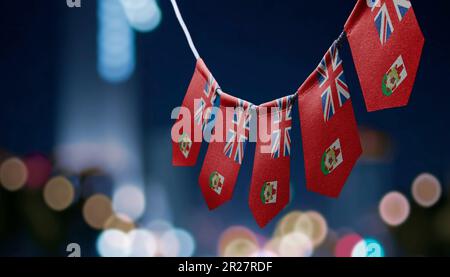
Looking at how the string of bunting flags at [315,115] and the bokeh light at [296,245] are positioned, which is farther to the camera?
the bokeh light at [296,245]

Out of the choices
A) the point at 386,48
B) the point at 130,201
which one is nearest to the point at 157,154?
the point at 130,201

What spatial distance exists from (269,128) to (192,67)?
2.34ft

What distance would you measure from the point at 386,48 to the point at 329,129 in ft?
0.64

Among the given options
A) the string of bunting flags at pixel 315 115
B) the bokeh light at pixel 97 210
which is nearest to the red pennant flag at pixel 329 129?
the string of bunting flags at pixel 315 115

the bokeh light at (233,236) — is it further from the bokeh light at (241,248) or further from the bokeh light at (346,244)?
the bokeh light at (346,244)

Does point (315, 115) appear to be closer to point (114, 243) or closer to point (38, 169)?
point (114, 243)

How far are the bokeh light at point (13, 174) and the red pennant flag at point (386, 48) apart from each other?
52.3 inches

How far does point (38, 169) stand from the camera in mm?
1672

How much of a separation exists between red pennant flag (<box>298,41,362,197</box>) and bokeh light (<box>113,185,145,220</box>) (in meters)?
0.87

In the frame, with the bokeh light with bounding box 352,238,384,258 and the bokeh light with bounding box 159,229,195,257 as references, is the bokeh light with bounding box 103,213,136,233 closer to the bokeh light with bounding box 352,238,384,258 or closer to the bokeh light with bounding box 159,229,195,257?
the bokeh light with bounding box 159,229,195,257

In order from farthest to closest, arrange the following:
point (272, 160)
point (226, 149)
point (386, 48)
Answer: point (226, 149) < point (272, 160) < point (386, 48)

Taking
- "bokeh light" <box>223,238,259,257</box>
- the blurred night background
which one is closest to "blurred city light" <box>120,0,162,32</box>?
the blurred night background

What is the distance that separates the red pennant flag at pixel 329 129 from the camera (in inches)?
32.7

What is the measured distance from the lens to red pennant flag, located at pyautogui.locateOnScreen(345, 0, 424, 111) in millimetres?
682
